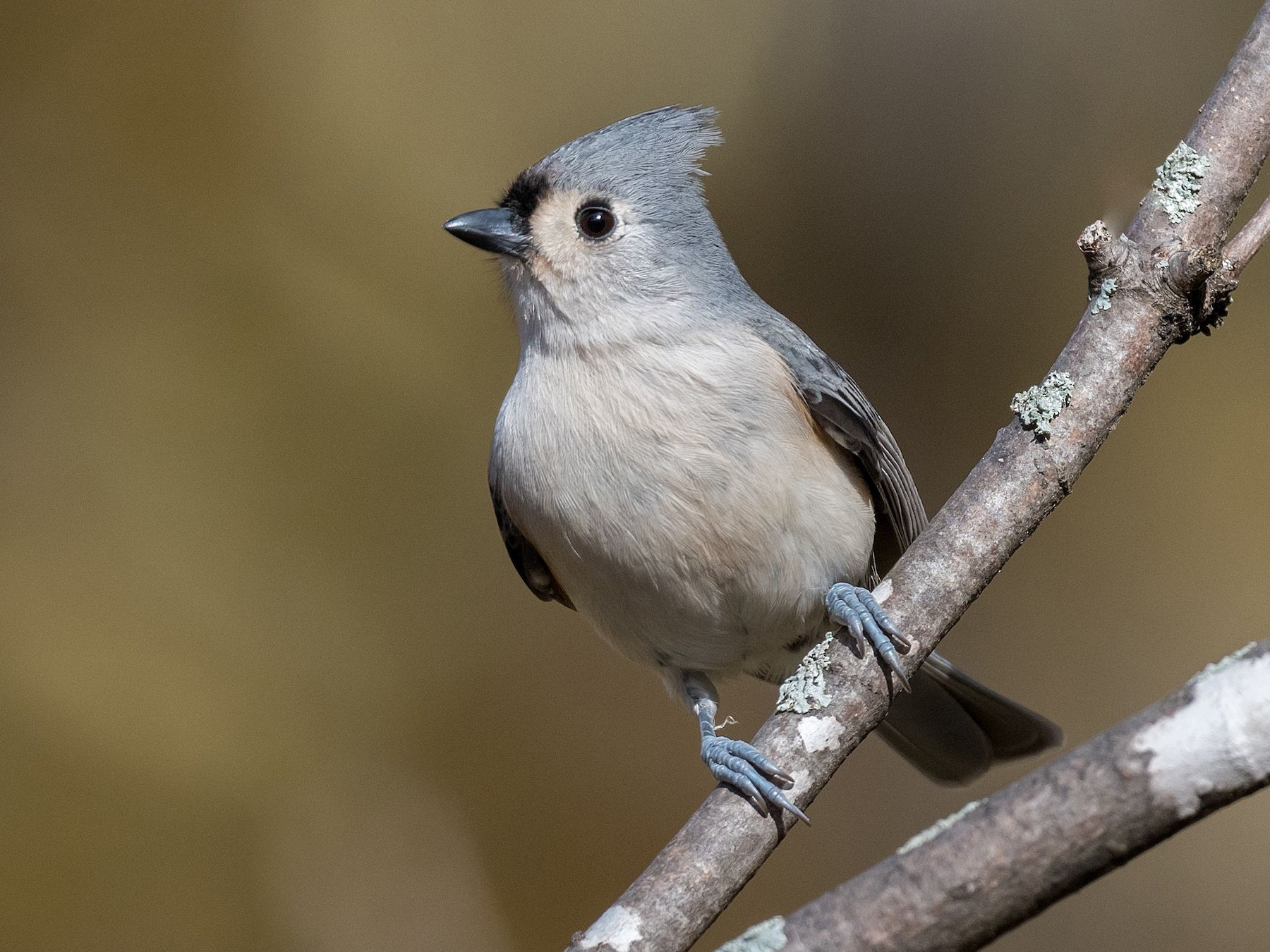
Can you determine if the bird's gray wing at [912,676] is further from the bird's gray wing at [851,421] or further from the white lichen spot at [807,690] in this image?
the white lichen spot at [807,690]

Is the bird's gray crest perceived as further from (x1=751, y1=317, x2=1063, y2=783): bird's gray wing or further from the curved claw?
the curved claw

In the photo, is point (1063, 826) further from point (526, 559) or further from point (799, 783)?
point (526, 559)

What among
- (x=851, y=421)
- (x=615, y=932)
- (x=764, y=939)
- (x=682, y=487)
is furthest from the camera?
(x=851, y=421)

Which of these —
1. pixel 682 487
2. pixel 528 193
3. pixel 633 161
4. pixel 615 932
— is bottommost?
pixel 615 932

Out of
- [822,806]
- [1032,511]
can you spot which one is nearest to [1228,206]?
[1032,511]

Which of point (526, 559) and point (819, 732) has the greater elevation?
point (819, 732)

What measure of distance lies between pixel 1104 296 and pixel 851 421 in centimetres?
60

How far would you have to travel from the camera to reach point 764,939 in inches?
49.3

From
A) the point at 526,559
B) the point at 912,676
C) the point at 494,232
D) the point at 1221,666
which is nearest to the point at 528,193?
the point at 494,232

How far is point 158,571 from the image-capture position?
2.96 m

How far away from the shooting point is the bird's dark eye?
2236 millimetres

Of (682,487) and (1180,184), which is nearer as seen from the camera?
(1180,184)

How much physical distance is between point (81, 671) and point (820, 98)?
2.62 metres

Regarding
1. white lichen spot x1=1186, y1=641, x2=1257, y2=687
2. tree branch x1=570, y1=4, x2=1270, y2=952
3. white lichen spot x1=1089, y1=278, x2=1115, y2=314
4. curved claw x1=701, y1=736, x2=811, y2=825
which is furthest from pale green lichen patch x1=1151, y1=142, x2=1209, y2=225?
curved claw x1=701, y1=736, x2=811, y2=825
